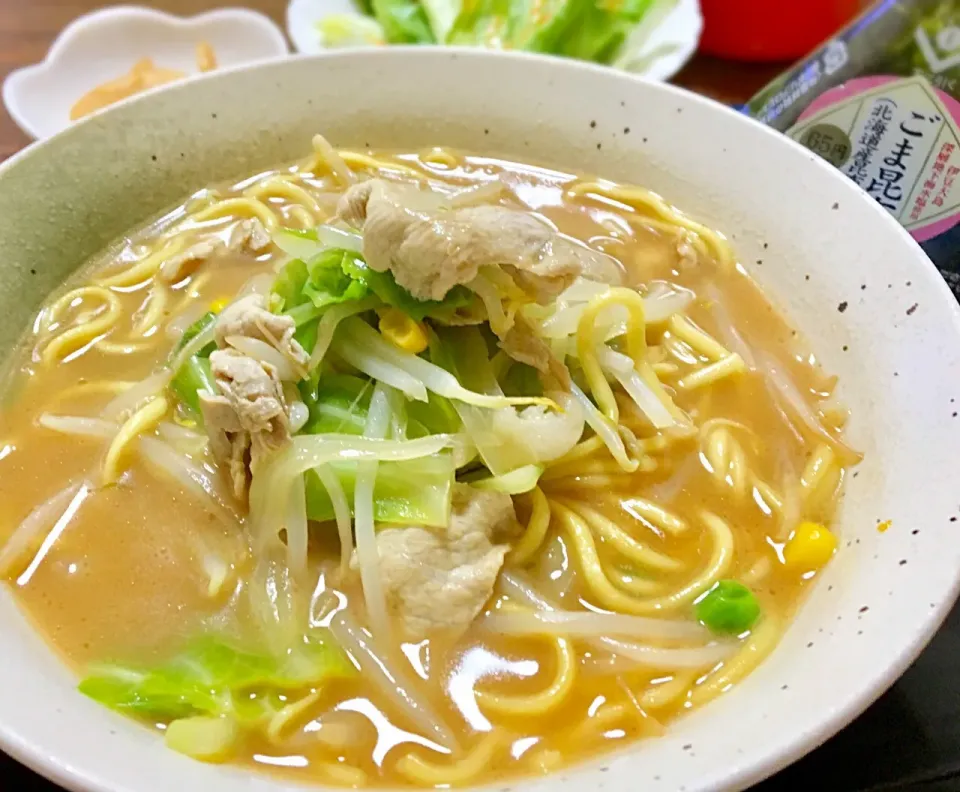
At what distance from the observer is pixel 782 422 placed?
227 centimetres

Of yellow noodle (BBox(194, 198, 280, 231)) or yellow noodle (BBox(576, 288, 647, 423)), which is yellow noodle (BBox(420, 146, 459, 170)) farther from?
yellow noodle (BBox(576, 288, 647, 423))

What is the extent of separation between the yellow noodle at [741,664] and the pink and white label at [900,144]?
4.80ft

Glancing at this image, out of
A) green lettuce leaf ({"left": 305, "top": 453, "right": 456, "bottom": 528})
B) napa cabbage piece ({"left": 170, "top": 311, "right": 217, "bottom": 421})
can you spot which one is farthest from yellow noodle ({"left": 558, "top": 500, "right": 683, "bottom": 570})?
napa cabbage piece ({"left": 170, "top": 311, "right": 217, "bottom": 421})

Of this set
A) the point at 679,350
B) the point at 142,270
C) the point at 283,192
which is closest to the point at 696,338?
the point at 679,350

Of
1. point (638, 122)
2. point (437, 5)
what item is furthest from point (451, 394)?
point (437, 5)

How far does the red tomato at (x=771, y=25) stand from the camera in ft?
13.2

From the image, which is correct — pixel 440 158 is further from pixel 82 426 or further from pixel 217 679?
pixel 217 679

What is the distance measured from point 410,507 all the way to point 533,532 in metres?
0.30

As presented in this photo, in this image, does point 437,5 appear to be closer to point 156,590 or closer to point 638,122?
point 638,122

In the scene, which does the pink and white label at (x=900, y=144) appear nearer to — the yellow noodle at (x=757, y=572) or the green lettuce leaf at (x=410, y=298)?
the yellow noodle at (x=757, y=572)

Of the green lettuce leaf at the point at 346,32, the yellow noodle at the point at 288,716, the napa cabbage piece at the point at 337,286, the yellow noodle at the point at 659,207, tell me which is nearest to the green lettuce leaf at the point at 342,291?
the napa cabbage piece at the point at 337,286

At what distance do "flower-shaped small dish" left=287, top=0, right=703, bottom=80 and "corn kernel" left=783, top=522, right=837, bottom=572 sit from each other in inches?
102

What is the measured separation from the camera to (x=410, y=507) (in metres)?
1.88

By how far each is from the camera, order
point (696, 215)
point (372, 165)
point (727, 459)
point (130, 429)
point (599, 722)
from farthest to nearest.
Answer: point (372, 165)
point (696, 215)
point (727, 459)
point (130, 429)
point (599, 722)
